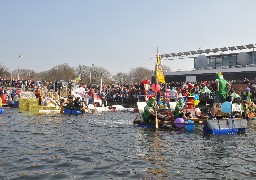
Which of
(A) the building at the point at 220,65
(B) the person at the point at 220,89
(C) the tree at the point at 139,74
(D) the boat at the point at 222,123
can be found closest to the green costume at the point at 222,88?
(B) the person at the point at 220,89

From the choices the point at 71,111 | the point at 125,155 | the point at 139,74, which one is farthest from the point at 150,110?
the point at 139,74

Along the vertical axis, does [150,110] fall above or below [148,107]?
below

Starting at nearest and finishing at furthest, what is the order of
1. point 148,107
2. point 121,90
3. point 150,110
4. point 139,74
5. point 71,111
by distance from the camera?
point 150,110 → point 148,107 → point 71,111 → point 121,90 → point 139,74

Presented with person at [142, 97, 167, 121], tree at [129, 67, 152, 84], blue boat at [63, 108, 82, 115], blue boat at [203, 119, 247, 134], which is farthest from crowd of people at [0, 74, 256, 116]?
tree at [129, 67, 152, 84]

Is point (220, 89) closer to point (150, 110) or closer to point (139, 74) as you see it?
point (150, 110)

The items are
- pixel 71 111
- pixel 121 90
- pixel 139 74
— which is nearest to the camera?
pixel 71 111

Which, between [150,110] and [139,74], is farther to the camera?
[139,74]

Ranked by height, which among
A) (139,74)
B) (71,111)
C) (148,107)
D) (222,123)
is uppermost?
(139,74)

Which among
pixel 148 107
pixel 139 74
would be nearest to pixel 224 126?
pixel 148 107

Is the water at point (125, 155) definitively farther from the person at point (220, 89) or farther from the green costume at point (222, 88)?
the green costume at point (222, 88)

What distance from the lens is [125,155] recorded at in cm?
1363

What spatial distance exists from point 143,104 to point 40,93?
731 inches

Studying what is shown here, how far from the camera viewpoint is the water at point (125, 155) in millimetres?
10953

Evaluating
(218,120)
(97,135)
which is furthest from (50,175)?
(218,120)
